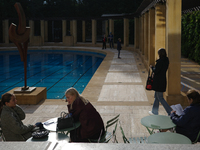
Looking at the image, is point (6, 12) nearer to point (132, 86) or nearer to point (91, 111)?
point (132, 86)

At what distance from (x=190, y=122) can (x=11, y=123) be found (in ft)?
9.86

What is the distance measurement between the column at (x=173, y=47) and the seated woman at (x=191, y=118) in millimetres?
3674

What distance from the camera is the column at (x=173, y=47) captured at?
26.4 ft

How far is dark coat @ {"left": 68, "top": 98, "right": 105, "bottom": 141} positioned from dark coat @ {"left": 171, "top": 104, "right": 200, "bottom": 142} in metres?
1.37

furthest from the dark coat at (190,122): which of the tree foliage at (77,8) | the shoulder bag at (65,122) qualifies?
the tree foliage at (77,8)

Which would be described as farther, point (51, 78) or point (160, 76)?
point (51, 78)

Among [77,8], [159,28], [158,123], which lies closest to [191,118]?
[158,123]

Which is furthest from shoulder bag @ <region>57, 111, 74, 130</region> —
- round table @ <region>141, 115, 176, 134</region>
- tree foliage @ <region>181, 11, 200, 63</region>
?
tree foliage @ <region>181, 11, 200, 63</region>

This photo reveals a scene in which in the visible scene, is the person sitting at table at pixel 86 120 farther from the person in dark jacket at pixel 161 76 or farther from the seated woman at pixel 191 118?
the person in dark jacket at pixel 161 76

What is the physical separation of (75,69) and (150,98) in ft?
33.4

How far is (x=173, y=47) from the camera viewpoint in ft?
26.8

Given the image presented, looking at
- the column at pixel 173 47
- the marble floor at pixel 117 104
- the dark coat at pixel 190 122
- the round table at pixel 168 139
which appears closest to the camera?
the round table at pixel 168 139

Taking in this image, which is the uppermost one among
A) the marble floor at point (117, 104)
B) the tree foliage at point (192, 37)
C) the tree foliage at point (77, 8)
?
the tree foliage at point (77, 8)

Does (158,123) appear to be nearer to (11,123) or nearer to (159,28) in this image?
(11,123)
